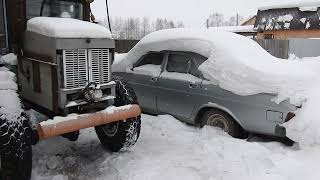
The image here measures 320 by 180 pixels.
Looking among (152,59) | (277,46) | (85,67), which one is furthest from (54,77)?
(277,46)

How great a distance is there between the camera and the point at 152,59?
7156 millimetres

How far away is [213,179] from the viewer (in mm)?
4285

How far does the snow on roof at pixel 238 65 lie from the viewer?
542 cm

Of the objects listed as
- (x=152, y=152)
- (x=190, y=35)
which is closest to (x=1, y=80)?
(x=152, y=152)

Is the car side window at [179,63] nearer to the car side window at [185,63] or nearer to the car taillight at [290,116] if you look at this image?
the car side window at [185,63]

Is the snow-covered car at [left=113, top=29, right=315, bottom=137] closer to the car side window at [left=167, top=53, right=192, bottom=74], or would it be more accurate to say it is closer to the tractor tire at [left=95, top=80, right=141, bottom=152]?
the car side window at [left=167, top=53, right=192, bottom=74]

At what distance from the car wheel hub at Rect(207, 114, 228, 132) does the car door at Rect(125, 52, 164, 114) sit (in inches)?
48.6

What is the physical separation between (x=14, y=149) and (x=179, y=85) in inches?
129

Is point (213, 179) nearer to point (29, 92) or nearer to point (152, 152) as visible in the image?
point (152, 152)

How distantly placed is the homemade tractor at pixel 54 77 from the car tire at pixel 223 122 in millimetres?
1630

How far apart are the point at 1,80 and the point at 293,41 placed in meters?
18.7

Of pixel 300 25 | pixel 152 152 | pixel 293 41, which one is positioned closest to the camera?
pixel 152 152

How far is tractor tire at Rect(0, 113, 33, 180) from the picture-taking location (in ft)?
12.8

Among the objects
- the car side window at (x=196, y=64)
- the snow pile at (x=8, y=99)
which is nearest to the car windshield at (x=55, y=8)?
the snow pile at (x=8, y=99)
